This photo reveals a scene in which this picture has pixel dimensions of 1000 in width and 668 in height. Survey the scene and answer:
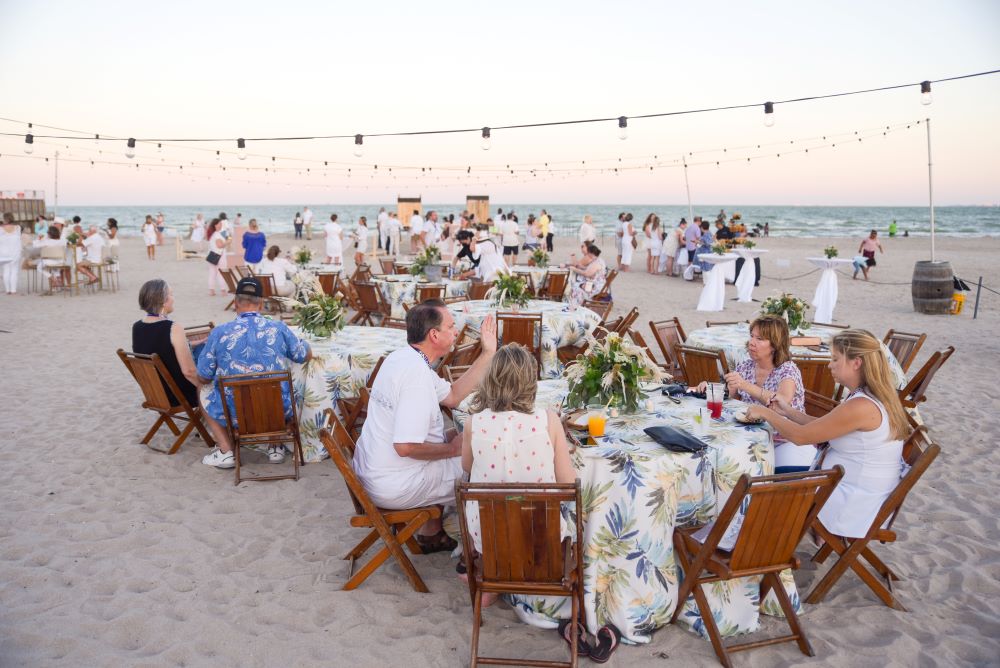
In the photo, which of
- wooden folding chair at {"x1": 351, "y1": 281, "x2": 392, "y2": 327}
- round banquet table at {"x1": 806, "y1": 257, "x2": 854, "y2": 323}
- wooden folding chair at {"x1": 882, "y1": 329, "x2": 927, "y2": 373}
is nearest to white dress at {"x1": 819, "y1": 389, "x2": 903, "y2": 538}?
wooden folding chair at {"x1": 882, "y1": 329, "x2": 927, "y2": 373}

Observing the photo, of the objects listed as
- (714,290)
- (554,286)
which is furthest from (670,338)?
(714,290)

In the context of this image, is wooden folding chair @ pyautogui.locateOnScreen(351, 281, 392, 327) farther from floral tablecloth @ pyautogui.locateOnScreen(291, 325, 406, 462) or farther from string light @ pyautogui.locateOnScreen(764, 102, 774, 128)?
string light @ pyautogui.locateOnScreen(764, 102, 774, 128)

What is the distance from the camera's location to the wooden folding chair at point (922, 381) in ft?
17.2

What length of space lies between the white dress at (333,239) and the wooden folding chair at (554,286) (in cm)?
990

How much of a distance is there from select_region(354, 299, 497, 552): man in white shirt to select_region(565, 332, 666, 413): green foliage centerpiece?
751 millimetres

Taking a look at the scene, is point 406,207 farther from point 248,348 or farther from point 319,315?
point 248,348

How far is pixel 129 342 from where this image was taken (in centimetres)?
947

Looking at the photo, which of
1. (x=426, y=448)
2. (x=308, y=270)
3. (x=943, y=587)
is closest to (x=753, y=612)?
(x=943, y=587)

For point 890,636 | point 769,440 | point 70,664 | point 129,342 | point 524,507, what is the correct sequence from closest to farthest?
point 524,507
point 70,664
point 890,636
point 769,440
point 129,342

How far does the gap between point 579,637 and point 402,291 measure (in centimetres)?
729

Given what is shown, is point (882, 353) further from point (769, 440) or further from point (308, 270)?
point (308, 270)

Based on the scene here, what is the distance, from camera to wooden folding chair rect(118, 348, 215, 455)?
4.90 m

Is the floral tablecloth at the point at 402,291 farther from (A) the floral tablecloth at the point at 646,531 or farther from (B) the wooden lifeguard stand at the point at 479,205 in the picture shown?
(B) the wooden lifeguard stand at the point at 479,205

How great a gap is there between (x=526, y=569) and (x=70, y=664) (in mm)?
1969
